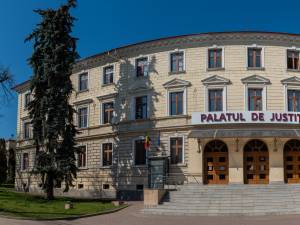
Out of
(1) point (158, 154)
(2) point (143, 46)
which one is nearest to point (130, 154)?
(1) point (158, 154)

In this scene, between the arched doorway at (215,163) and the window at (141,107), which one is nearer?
the arched doorway at (215,163)

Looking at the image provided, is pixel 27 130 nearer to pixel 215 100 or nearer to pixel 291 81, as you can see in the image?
pixel 215 100

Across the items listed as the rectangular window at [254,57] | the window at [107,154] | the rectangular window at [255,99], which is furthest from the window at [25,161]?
the rectangular window at [254,57]

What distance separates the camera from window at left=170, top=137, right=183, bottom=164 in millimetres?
34750

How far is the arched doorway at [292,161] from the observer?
33.4m

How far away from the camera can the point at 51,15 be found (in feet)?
113

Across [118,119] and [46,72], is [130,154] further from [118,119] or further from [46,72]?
[46,72]

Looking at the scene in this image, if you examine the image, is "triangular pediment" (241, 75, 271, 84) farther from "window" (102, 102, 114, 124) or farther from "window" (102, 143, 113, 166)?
A: "window" (102, 143, 113, 166)

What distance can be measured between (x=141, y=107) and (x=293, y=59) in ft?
41.2

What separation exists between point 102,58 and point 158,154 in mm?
10699

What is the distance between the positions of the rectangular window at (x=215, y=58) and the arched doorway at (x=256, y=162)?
6458 mm

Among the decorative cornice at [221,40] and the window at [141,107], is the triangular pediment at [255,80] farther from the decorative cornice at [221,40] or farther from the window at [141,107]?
the window at [141,107]

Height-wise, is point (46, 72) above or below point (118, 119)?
above

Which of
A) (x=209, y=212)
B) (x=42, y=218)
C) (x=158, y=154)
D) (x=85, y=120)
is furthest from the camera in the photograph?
(x=85, y=120)
